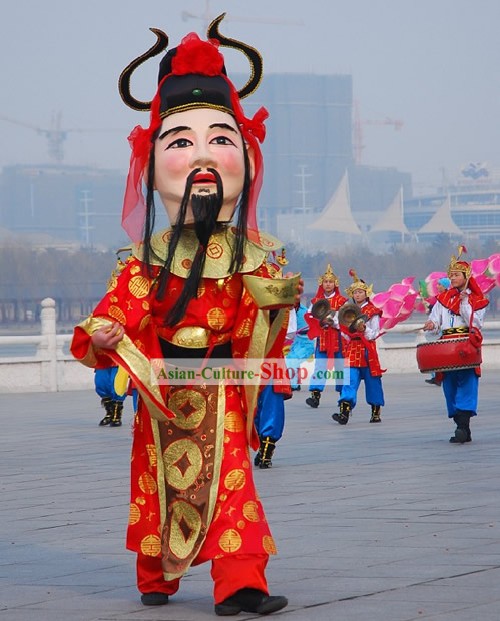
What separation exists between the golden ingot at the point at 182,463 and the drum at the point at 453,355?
538 centimetres

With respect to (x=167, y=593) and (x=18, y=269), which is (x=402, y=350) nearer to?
(x=167, y=593)

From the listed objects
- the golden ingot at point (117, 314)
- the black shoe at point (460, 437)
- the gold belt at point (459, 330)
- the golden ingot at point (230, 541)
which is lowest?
the black shoe at point (460, 437)

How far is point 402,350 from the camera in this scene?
20.1 metres

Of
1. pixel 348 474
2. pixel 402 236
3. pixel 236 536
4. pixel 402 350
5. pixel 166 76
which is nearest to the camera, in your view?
pixel 236 536

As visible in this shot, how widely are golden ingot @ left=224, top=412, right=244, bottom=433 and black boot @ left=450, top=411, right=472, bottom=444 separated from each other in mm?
5430

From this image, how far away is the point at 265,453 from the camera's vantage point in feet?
30.5

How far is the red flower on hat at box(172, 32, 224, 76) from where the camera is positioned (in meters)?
5.38

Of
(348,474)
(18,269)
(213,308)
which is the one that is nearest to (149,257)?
(213,308)

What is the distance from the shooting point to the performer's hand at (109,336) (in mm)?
5027

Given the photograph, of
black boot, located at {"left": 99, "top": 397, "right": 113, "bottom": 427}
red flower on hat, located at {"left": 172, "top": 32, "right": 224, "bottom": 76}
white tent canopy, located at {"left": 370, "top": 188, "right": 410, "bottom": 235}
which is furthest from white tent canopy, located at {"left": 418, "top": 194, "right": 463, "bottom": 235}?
red flower on hat, located at {"left": 172, "top": 32, "right": 224, "bottom": 76}

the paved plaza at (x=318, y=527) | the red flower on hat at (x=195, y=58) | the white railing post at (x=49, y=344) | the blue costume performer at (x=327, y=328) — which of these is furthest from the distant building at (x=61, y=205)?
the red flower on hat at (x=195, y=58)

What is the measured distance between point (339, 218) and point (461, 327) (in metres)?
112

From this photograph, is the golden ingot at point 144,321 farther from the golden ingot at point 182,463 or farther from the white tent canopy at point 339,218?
the white tent canopy at point 339,218

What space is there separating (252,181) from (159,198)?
36 cm
